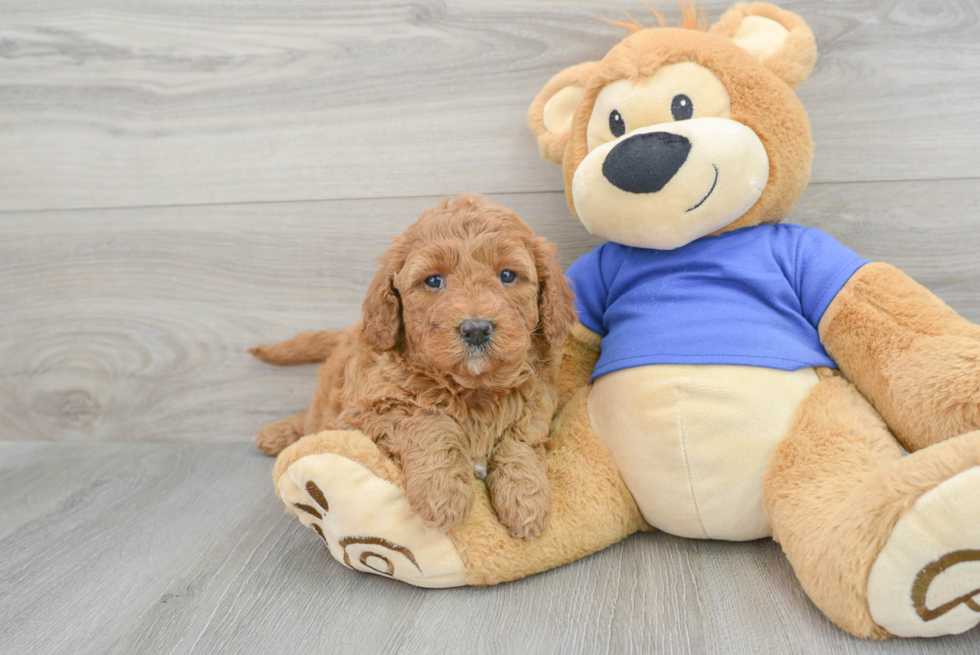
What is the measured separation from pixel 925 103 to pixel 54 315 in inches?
81.0

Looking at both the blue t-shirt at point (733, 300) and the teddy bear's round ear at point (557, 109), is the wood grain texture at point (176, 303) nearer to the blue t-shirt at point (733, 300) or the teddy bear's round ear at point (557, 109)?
the teddy bear's round ear at point (557, 109)

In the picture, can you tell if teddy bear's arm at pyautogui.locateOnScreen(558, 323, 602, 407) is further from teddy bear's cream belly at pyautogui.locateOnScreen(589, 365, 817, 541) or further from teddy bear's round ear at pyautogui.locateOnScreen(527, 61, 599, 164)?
teddy bear's round ear at pyautogui.locateOnScreen(527, 61, 599, 164)

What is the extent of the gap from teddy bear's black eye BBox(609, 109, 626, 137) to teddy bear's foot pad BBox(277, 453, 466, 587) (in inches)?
26.6

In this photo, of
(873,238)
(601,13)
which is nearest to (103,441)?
(601,13)

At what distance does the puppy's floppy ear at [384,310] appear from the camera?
1.06m

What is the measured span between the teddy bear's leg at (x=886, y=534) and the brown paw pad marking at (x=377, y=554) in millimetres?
546

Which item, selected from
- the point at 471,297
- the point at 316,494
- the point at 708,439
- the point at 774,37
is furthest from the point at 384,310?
the point at 774,37

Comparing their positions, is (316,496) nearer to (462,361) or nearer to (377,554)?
(377,554)

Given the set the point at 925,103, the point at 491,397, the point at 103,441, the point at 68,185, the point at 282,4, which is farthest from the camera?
the point at 103,441

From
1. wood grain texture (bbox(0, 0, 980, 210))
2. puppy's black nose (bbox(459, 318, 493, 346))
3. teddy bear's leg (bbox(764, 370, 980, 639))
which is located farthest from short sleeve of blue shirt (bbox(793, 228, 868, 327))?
puppy's black nose (bbox(459, 318, 493, 346))

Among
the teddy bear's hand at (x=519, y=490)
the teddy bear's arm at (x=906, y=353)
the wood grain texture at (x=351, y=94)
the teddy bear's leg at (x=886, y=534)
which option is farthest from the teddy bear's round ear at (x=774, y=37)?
the teddy bear's hand at (x=519, y=490)

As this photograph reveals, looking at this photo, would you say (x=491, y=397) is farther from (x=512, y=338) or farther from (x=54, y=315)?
(x=54, y=315)

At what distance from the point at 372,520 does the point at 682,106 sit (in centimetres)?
81

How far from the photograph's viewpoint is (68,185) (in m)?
1.68
